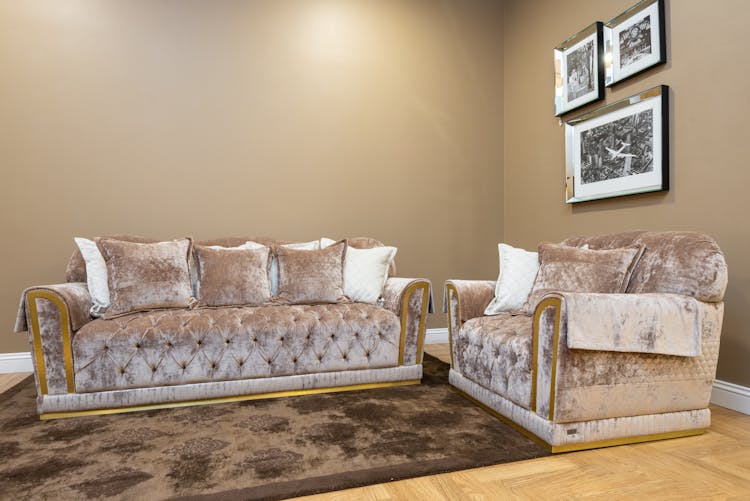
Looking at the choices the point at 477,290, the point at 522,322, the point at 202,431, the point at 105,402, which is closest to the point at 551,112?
the point at 477,290

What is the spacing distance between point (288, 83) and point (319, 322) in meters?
2.26

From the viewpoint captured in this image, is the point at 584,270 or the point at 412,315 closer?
the point at 584,270

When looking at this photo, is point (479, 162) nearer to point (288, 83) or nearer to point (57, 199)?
point (288, 83)

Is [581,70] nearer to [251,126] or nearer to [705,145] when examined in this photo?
[705,145]

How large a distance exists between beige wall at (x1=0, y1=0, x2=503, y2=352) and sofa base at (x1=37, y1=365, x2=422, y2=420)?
57.1 inches

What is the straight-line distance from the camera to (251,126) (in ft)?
12.5

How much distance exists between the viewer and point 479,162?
4.42 metres

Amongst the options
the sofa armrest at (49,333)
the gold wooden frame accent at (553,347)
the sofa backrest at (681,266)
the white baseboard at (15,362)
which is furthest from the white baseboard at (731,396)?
the white baseboard at (15,362)

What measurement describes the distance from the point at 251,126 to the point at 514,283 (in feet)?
8.26

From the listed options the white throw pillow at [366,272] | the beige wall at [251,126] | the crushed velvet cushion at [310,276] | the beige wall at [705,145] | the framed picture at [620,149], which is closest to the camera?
the beige wall at [705,145]

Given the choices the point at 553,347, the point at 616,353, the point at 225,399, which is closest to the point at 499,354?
the point at 553,347

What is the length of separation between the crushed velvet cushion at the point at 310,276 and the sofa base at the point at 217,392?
0.55 m

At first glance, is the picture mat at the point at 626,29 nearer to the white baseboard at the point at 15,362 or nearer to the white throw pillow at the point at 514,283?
the white throw pillow at the point at 514,283

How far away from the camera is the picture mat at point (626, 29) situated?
2.83m
